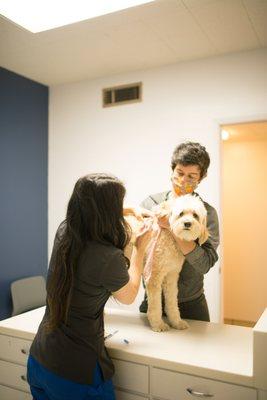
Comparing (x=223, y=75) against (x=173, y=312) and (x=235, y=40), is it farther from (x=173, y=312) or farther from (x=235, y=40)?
(x=173, y=312)

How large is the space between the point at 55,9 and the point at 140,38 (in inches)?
35.1

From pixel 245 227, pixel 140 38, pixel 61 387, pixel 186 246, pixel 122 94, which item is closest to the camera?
pixel 61 387

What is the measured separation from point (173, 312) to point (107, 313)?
1.53ft

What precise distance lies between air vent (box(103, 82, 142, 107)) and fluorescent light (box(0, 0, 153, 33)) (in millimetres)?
1359

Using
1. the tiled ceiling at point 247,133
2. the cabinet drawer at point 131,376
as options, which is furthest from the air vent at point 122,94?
the cabinet drawer at point 131,376

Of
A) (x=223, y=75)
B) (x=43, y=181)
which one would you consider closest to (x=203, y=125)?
(x=223, y=75)

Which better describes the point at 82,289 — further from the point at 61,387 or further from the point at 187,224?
the point at 187,224

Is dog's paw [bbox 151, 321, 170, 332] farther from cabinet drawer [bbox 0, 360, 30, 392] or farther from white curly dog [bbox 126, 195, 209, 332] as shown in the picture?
cabinet drawer [bbox 0, 360, 30, 392]

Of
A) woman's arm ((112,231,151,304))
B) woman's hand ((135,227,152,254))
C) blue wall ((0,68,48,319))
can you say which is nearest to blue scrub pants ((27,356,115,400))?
woman's arm ((112,231,151,304))

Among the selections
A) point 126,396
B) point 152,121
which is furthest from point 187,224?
point 152,121

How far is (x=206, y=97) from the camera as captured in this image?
311 centimetres

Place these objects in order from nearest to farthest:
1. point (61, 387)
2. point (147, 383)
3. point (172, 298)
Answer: point (61, 387) → point (147, 383) → point (172, 298)

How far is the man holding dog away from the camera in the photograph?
1596 mm

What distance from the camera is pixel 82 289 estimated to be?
1.28 metres
